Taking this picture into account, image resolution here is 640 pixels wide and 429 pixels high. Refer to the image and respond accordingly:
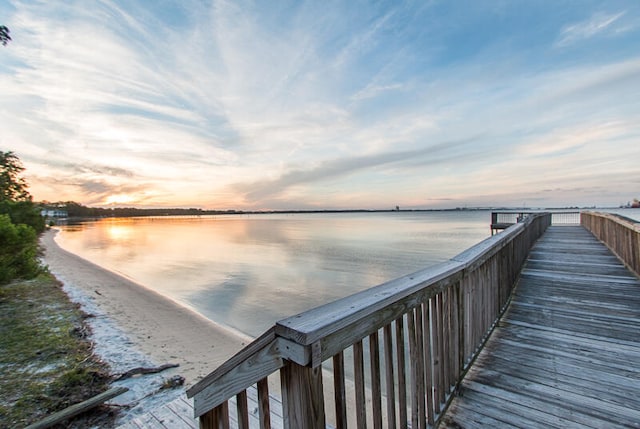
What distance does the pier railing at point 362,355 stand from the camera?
895 millimetres

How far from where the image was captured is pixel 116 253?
2353 cm

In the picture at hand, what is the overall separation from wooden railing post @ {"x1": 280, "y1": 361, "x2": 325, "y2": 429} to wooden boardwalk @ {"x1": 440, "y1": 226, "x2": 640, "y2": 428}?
173cm

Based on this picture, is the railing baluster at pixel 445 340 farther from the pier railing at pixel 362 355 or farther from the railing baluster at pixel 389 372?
the railing baluster at pixel 389 372

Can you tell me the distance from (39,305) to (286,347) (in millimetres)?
10343

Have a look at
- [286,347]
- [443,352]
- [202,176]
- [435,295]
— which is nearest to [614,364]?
[443,352]

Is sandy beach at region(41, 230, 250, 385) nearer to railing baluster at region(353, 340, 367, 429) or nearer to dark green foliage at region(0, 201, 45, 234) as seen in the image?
railing baluster at region(353, 340, 367, 429)

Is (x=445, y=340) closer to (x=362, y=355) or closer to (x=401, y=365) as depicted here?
(x=401, y=365)

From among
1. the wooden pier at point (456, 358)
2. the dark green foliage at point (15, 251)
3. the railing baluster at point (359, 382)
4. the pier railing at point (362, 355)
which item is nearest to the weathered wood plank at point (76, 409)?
the wooden pier at point (456, 358)

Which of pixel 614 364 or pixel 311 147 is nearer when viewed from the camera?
pixel 614 364

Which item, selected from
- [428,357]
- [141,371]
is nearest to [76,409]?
[141,371]

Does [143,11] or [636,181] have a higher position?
[143,11]

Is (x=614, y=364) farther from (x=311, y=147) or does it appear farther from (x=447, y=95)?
(x=311, y=147)

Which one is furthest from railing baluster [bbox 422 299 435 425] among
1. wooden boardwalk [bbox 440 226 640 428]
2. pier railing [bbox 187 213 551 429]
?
wooden boardwalk [bbox 440 226 640 428]

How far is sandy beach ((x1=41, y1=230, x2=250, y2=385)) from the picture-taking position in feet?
17.7
